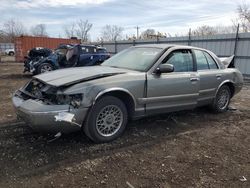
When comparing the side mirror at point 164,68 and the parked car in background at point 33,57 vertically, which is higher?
the side mirror at point 164,68

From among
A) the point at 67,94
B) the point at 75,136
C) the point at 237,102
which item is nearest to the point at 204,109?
the point at 237,102

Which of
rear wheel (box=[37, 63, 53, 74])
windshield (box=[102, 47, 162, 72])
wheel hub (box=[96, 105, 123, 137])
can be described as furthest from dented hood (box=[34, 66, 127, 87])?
rear wheel (box=[37, 63, 53, 74])

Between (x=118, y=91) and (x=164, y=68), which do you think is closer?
(x=118, y=91)

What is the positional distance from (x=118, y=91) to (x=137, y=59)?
3.61 ft

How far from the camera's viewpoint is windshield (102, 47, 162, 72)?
4770mm

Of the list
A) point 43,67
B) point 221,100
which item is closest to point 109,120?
point 221,100

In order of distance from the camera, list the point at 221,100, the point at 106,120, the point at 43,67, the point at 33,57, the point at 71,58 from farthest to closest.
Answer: the point at 33,57 → the point at 43,67 → the point at 71,58 → the point at 221,100 → the point at 106,120

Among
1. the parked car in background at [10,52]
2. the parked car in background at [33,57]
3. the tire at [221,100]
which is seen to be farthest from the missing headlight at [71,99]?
the parked car in background at [10,52]

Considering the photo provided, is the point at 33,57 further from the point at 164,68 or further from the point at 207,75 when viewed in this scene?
the point at 164,68

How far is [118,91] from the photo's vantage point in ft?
13.7

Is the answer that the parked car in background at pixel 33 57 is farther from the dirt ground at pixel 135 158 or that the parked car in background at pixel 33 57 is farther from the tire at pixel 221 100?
the tire at pixel 221 100

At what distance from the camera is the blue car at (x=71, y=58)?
39.3ft

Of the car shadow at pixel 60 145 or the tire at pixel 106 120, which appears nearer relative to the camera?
the car shadow at pixel 60 145

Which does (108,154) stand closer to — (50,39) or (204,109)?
(204,109)
